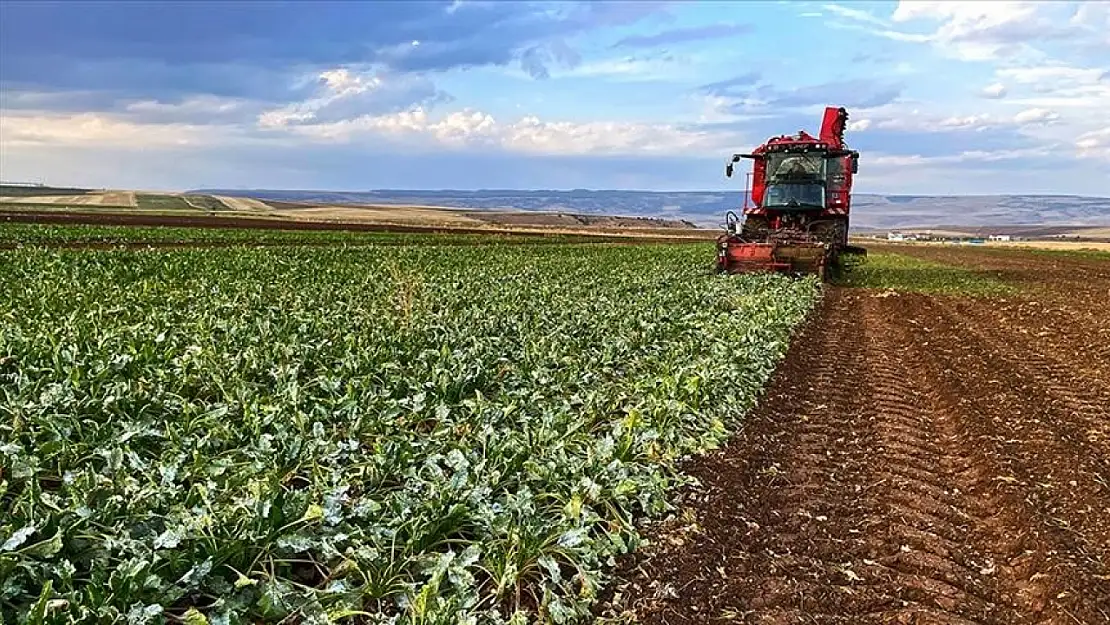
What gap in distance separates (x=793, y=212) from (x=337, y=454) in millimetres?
19443

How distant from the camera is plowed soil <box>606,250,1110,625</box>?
4402 mm

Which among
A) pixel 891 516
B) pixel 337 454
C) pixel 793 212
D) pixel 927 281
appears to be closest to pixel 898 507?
pixel 891 516

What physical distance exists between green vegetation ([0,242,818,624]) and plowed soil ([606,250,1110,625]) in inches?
14.9

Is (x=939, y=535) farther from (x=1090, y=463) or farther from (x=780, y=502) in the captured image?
(x=1090, y=463)

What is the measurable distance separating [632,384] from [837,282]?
17246 millimetres

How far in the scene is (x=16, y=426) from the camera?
5.21 m

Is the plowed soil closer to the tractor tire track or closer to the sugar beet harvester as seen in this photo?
the tractor tire track

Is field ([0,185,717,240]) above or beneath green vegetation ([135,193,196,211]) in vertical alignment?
beneath

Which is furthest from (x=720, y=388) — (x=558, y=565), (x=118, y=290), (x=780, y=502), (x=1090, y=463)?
(x=118, y=290)

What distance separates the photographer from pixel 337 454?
5.18 m

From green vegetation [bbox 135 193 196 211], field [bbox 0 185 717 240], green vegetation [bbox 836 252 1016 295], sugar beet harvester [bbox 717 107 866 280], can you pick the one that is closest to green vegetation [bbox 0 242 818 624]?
sugar beet harvester [bbox 717 107 866 280]

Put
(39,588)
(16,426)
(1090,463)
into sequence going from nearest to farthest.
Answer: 1. (39,588)
2. (16,426)
3. (1090,463)

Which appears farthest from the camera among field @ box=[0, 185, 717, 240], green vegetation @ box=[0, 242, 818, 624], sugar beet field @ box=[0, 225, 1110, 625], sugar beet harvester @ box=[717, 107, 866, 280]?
field @ box=[0, 185, 717, 240]

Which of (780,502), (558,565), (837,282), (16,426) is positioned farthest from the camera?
(837,282)
